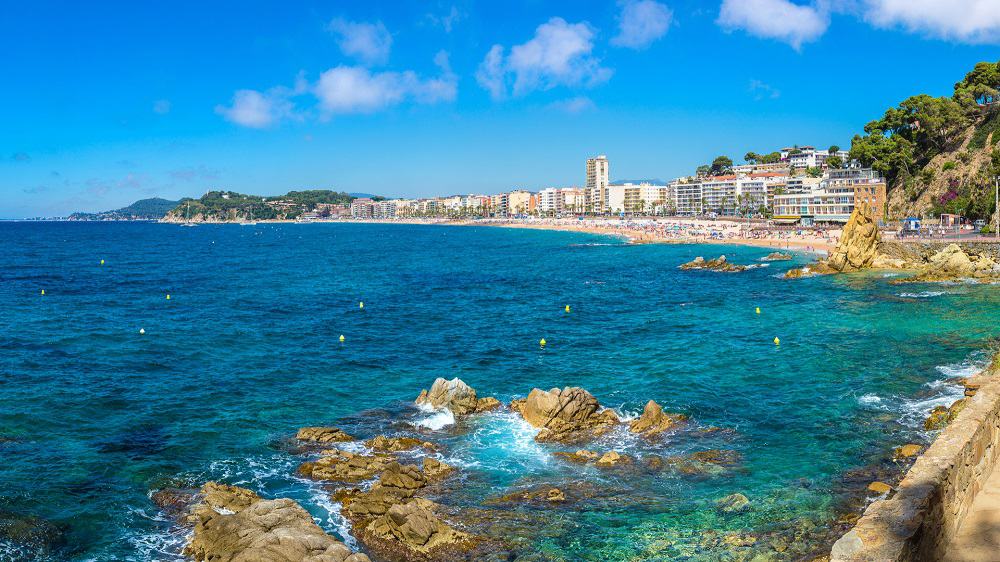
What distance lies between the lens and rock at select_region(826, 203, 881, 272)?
60.8m

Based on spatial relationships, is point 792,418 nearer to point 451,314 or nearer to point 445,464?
point 445,464

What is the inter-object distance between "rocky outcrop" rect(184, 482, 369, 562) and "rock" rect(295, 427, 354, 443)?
4834 mm

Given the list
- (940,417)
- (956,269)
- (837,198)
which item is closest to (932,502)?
(940,417)

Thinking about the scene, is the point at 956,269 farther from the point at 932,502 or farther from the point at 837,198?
the point at 837,198

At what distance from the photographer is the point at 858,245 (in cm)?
6119

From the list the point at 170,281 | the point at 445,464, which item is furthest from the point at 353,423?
the point at 170,281

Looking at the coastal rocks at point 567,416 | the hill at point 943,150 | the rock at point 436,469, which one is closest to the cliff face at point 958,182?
the hill at point 943,150

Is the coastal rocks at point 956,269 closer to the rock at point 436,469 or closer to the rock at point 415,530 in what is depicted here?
the rock at point 436,469

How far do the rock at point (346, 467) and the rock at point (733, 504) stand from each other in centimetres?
891

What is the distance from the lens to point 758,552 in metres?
14.0

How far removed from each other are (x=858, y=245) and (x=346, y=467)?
5648cm

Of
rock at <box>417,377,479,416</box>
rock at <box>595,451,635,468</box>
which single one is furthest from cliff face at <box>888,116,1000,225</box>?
rock at <box>595,451,635,468</box>

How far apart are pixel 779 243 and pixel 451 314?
Answer: 66.3 meters

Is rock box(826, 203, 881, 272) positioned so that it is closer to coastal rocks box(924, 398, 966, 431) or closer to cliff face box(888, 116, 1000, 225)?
cliff face box(888, 116, 1000, 225)
